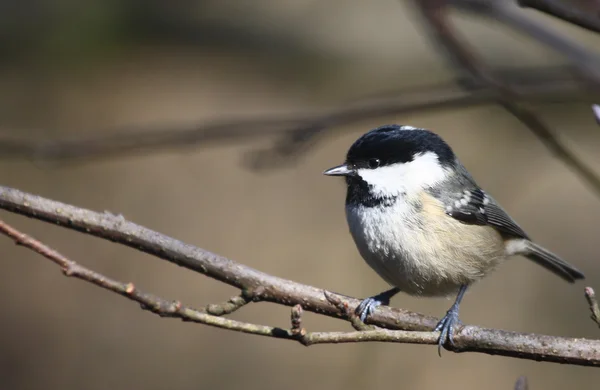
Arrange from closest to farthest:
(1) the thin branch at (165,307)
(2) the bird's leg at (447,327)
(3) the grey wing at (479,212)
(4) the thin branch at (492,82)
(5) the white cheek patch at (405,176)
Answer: (1) the thin branch at (165,307) < (4) the thin branch at (492,82) < (2) the bird's leg at (447,327) < (5) the white cheek patch at (405,176) < (3) the grey wing at (479,212)

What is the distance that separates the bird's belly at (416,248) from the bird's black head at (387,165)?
0.30 ft

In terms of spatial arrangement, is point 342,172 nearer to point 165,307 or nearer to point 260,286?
point 260,286

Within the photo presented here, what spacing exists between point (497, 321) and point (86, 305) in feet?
10.2

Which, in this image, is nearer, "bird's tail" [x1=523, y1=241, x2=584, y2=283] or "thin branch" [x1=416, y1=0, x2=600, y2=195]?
"thin branch" [x1=416, y1=0, x2=600, y2=195]

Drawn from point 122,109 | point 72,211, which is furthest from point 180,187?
point 72,211

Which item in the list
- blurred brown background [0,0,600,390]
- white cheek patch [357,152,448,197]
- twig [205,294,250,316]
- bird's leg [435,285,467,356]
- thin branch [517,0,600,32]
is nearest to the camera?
thin branch [517,0,600,32]

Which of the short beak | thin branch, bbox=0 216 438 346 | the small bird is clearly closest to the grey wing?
the small bird

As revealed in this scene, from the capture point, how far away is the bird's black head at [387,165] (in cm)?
300

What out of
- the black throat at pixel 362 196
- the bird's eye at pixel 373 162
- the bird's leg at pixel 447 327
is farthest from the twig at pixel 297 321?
the bird's eye at pixel 373 162

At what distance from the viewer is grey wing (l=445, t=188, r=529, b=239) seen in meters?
3.12

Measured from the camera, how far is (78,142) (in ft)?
9.66

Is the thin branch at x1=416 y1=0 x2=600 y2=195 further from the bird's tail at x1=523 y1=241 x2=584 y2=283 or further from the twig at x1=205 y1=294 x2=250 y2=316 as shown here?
the bird's tail at x1=523 y1=241 x2=584 y2=283

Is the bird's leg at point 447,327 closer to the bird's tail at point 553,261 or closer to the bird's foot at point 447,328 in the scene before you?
the bird's foot at point 447,328

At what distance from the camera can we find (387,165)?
9.99ft
